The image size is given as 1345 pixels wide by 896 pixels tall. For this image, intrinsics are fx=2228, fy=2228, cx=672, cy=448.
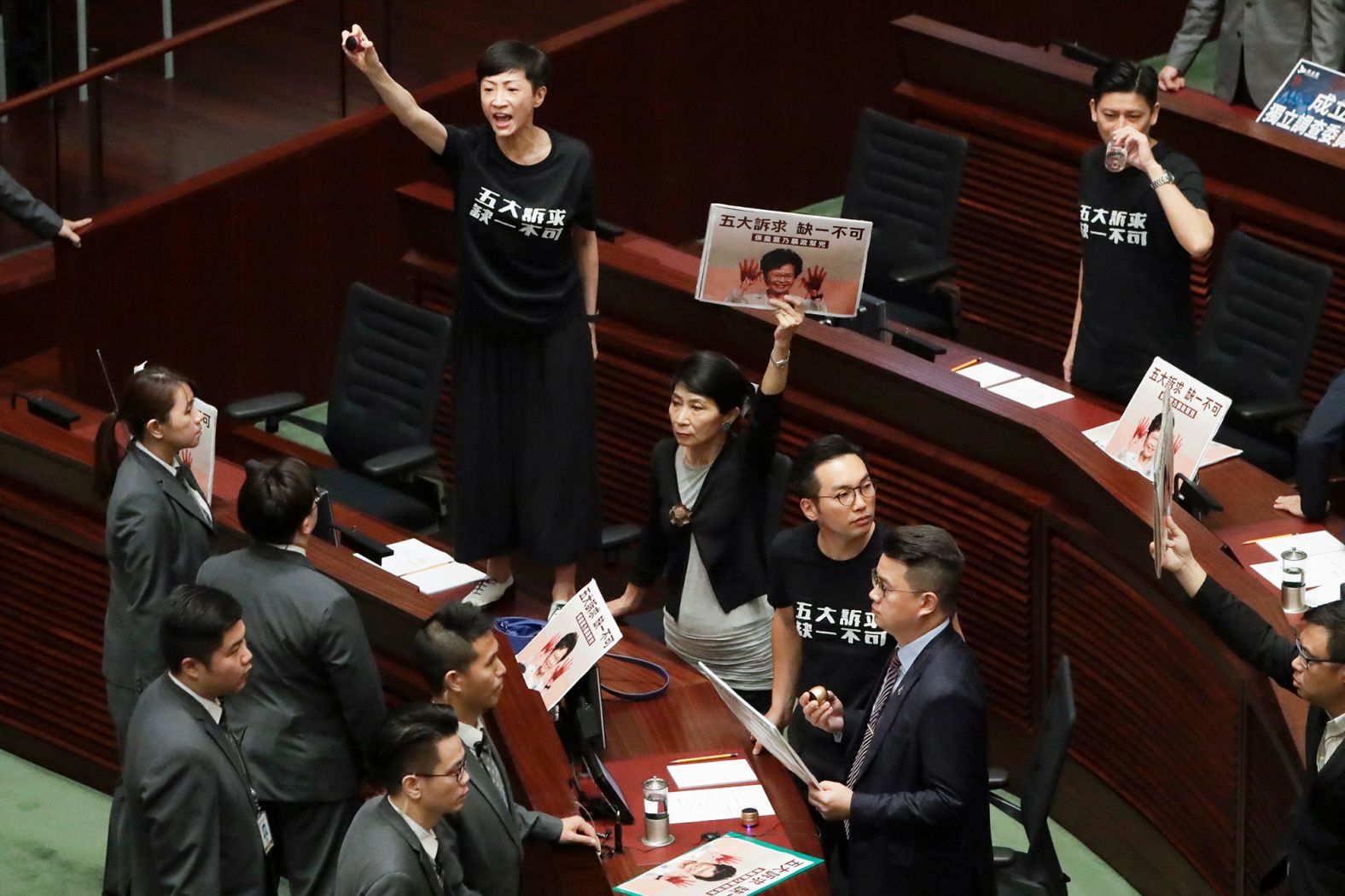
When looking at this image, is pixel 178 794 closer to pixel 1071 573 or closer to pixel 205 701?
pixel 205 701

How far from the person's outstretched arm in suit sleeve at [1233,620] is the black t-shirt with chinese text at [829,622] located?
2.13 ft

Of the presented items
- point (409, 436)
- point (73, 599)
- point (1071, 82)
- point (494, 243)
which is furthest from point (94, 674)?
point (1071, 82)

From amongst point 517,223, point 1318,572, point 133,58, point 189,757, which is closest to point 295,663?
point 189,757

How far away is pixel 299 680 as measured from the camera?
185 inches

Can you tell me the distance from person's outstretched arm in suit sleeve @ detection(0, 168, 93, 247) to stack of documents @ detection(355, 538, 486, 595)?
1688mm

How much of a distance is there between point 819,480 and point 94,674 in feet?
7.40

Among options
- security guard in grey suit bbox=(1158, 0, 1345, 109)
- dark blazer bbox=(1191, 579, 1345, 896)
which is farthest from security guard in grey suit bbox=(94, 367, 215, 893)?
security guard in grey suit bbox=(1158, 0, 1345, 109)

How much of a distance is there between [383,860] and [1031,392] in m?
3.07

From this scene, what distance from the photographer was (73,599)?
5945 millimetres

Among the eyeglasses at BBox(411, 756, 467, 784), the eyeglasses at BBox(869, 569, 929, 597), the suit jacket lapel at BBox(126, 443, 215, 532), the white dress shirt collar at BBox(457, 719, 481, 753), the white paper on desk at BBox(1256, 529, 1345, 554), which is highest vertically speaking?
the eyeglasses at BBox(869, 569, 929, 597)

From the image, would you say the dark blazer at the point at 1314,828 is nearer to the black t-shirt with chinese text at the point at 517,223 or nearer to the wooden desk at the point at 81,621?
the wooden desk at the point at 81,621

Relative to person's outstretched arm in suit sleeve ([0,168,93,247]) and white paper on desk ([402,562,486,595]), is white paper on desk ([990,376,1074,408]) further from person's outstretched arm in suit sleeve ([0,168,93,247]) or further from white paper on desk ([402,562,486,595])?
person's outstretched arm in suit sleeve ([0,168,93,247])

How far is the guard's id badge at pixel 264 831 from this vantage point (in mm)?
4434

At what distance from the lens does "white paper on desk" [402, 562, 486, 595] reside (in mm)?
5824
